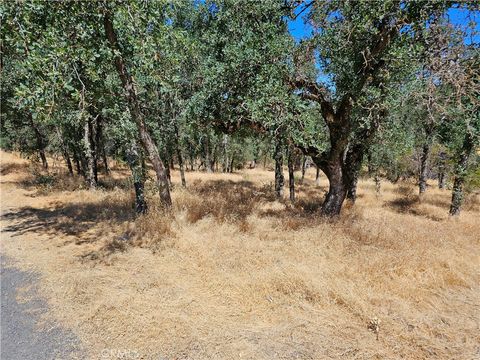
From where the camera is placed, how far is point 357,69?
749 centimetres

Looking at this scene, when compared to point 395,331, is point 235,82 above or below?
above

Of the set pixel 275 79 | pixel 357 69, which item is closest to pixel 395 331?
pixel 275 79

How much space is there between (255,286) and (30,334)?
10.4 feet

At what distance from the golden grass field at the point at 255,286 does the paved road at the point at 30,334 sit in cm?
16

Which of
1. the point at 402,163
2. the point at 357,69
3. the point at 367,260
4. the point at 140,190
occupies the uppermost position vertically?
the point at 357,69

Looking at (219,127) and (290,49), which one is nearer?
(290,49)

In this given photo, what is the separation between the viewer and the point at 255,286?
14.8 ft

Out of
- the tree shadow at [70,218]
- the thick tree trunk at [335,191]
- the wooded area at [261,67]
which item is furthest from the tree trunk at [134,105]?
the thick tree trunk at [335,191]

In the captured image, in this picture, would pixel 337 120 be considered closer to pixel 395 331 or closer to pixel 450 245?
pixel 450 245

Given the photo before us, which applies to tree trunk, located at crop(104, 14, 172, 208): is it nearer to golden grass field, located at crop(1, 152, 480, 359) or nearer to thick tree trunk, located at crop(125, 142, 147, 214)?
thick tree trunk, located at crop(125, 142, 147, 214)

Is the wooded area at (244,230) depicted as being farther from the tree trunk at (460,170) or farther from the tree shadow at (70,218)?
the tree trunk at (460,170)

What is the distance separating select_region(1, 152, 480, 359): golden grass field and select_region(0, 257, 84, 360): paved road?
0.16 meters

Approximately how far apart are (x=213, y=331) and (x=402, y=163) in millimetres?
26428

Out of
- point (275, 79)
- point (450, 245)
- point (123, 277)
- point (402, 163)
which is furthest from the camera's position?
point (402, 163)
